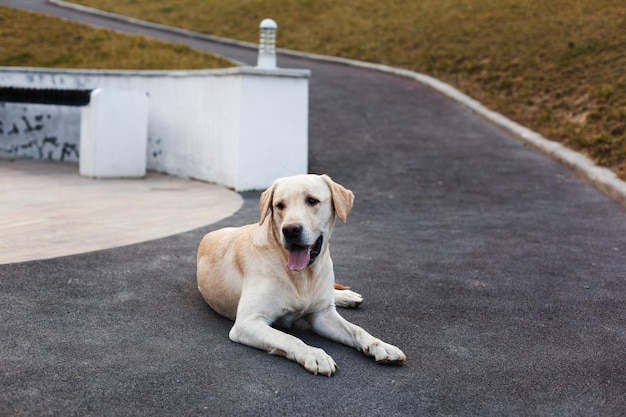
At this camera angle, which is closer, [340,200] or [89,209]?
[340,200]

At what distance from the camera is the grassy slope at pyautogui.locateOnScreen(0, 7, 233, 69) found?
18.0 metres

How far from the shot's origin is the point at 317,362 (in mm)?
4227

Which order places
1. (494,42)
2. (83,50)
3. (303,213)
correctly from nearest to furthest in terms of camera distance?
1. (303,213)
2. (83,50)
3. (494,42)

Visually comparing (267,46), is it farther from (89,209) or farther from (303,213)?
(303,213)

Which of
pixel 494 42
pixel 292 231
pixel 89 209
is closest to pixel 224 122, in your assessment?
pixel 89 209

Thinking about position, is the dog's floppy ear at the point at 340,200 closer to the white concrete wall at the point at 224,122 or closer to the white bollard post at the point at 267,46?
the white concrete wall at the point at 224,122

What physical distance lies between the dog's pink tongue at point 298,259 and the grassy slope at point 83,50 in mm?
13323

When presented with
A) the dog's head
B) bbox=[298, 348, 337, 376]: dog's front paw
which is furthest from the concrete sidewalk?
bbox=[298, 348, 337, 376]: dog's front paw

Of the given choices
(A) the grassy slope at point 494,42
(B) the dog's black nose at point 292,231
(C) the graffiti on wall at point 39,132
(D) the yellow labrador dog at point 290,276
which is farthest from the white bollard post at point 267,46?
(B) the dog's black nose at point 292,231

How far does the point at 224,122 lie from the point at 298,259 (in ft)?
24.2

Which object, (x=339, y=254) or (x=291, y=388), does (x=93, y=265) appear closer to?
(x=339, y=254)

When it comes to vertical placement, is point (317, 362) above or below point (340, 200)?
below

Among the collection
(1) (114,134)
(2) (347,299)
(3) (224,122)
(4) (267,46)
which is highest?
(4) (267,46)

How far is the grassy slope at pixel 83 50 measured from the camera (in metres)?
18.0
